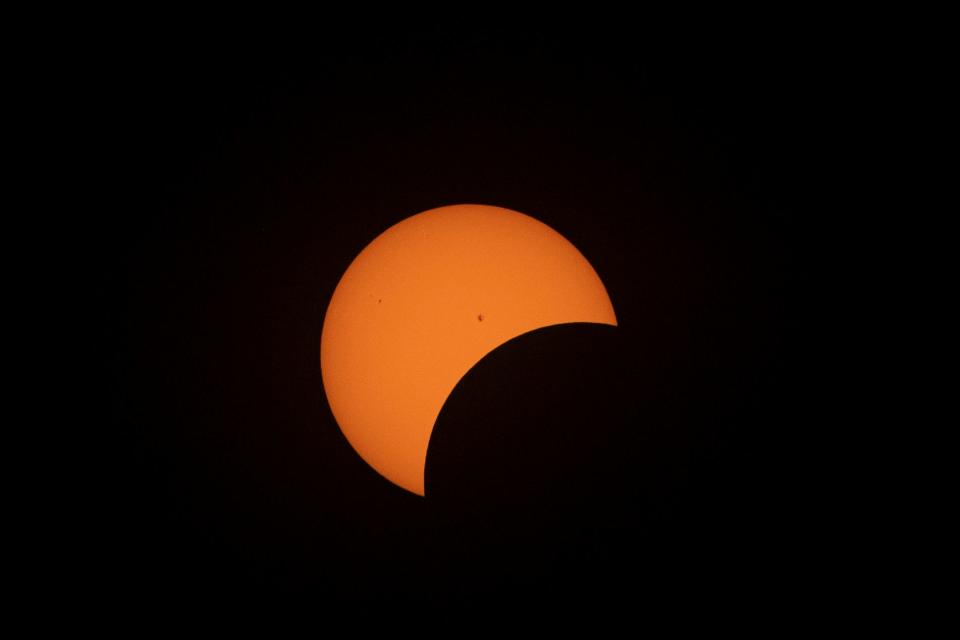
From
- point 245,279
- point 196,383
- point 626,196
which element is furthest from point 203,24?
point 626,196

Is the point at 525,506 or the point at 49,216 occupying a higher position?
the point at 49,216

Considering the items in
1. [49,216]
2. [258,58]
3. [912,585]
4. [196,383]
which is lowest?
[912,585]

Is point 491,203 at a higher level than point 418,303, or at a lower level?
higher

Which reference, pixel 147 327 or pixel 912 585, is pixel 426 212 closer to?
pixel 147 327
